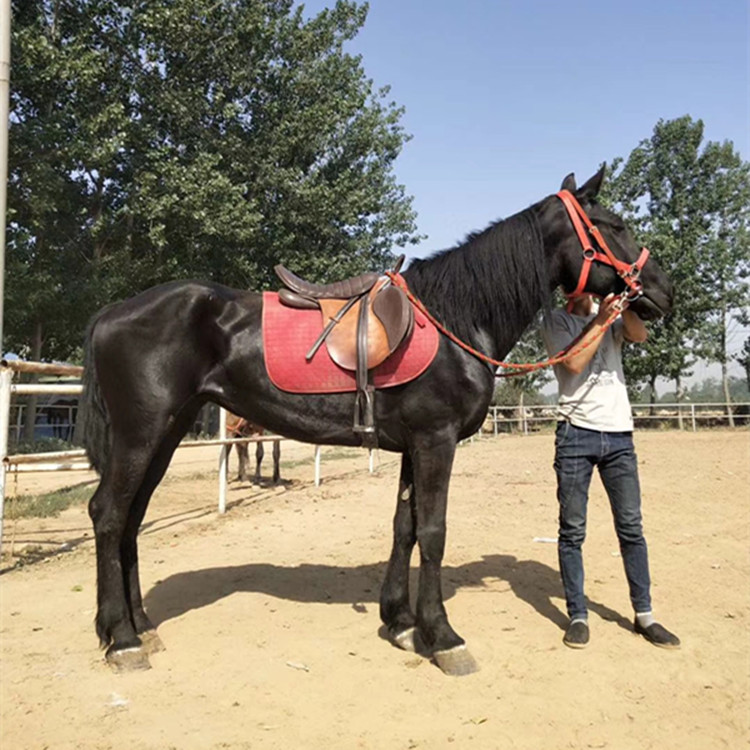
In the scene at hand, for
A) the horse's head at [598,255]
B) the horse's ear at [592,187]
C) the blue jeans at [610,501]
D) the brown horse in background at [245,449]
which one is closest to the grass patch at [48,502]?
the brown horse in background at [245,449]

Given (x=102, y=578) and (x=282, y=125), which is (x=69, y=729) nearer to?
(x=102, y=578)

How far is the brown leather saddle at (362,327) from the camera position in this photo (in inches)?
128

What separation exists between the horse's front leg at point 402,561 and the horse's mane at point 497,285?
0.89m

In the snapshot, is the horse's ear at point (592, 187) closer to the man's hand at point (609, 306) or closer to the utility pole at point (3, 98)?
the man's hand at point (609, 306)

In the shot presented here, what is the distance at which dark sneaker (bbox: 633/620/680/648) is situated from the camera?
338 cm

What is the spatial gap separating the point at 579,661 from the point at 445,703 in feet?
Answer: 2.78

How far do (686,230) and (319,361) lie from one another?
3512 cm

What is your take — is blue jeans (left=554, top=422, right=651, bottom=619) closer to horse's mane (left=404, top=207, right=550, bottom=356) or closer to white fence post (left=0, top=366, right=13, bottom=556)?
horse's mane (left=404, top=207, right=550, bottom=356)

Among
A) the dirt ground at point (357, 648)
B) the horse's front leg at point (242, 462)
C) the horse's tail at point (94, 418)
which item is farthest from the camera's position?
the horse's front leg at point (242, 462)

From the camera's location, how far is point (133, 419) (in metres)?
3.34

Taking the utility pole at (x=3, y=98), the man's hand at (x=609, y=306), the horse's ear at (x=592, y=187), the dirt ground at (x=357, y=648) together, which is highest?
the utility pole at (x=3, y=98)

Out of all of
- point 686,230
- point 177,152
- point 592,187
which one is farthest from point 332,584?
point 686,230

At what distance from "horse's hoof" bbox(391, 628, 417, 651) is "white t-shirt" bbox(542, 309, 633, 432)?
5.04 feet

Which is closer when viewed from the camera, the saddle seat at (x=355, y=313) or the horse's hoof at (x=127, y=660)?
the horse's hoof at (x=127, y=660)
